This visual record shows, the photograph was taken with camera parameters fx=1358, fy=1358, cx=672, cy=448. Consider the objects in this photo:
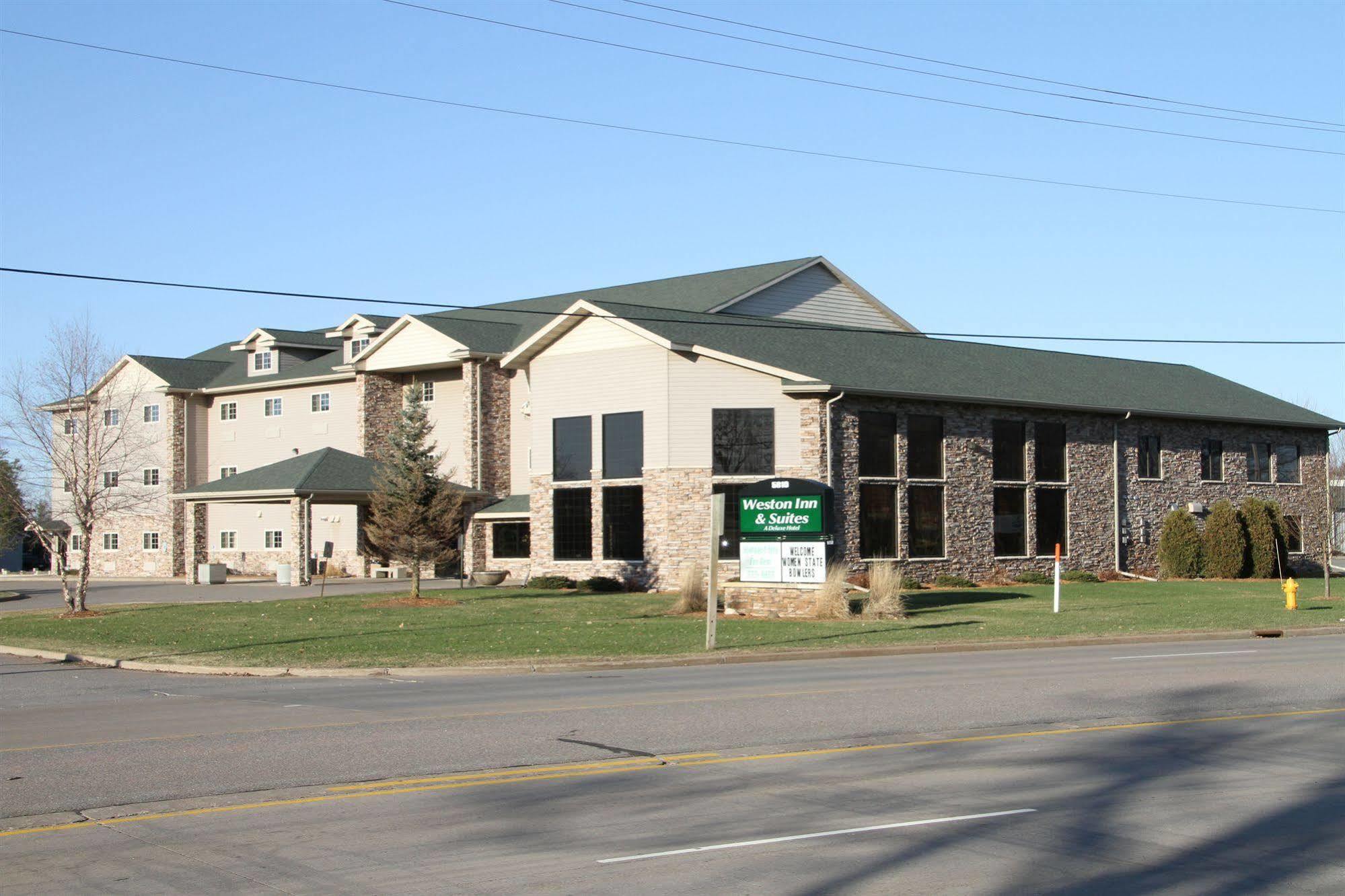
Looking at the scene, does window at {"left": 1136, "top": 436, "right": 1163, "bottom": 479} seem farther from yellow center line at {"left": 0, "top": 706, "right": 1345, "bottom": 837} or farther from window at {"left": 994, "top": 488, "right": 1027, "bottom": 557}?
yellow center line at {"left": 0, "top": 706, "right": 1345, "bottom": 837}

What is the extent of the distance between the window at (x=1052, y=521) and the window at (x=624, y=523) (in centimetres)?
1355

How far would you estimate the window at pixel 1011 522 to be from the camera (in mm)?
44500

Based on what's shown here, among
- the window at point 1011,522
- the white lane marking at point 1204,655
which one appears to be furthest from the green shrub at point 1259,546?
the white lane marking at point 1204,655

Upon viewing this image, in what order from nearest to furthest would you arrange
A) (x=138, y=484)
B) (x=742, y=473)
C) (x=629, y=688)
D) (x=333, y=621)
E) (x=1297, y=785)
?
(x=1297, y=785)
(x=629, y=688)
(x=333, y=621)
(x=742, y=473)
(x=138, y=484)

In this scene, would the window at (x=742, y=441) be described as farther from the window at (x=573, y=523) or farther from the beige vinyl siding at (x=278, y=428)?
the beige vinyl siding at (x=278, y=428)

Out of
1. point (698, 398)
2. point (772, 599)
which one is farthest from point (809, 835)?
point (698, 398)

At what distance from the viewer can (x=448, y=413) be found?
54.0 metres

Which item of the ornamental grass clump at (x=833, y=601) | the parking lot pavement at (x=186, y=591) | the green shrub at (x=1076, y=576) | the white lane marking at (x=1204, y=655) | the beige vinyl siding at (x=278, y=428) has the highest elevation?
the beige vinyl siding at (x=278, y=428)

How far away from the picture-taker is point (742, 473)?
133 ft

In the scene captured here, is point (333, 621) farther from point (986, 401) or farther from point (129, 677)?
point (986, 401)

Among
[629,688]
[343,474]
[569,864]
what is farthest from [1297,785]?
[343,474]

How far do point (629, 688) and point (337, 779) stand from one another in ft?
24.2

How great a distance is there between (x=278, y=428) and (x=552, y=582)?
73.5 feet

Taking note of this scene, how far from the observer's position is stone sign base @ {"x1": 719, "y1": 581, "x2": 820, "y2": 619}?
30.5 meters
